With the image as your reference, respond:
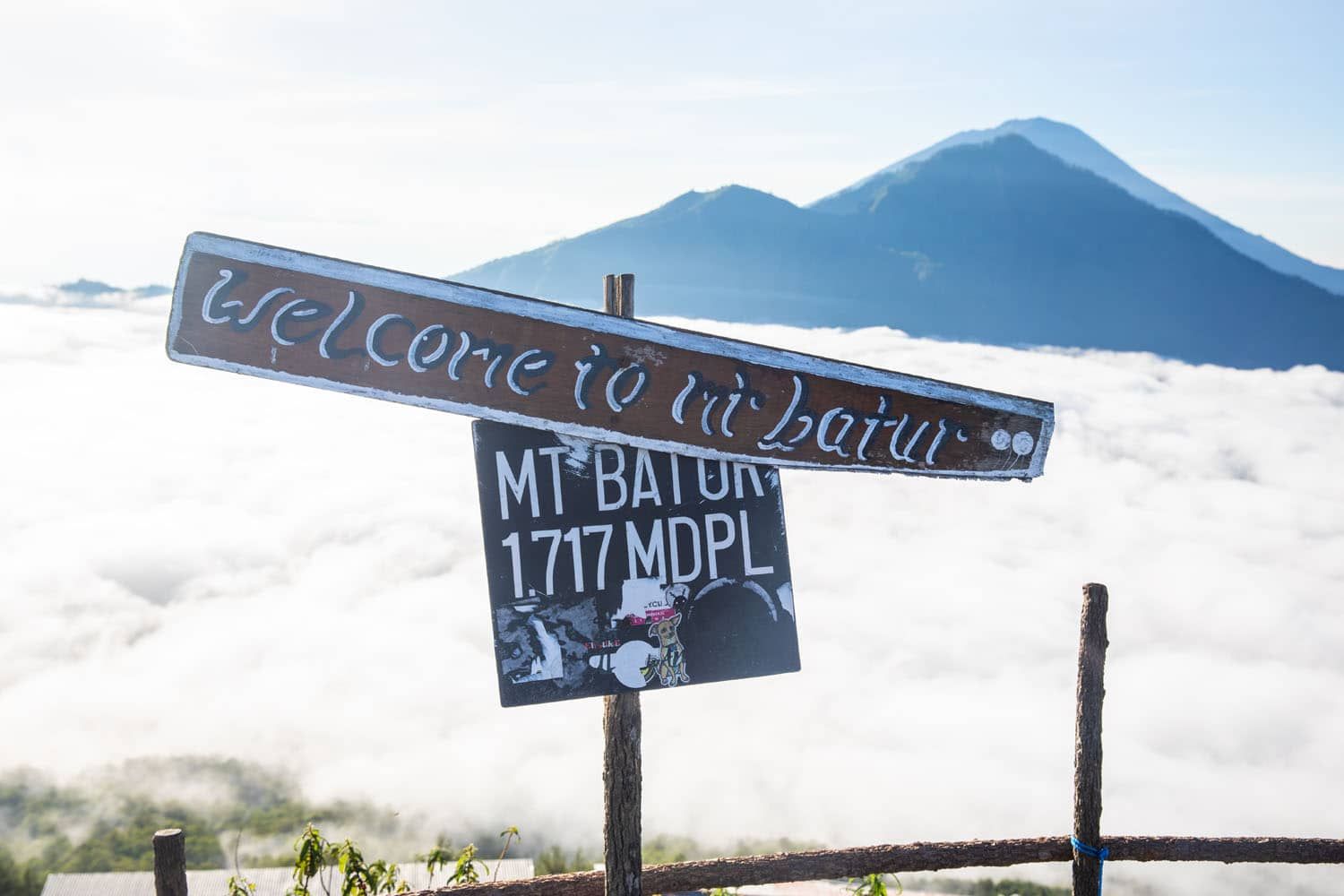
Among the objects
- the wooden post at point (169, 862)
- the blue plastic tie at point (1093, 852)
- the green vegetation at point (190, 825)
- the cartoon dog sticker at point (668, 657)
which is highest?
the cartoon dog sticker at point (668, 657)

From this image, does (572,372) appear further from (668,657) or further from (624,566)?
(668,657)

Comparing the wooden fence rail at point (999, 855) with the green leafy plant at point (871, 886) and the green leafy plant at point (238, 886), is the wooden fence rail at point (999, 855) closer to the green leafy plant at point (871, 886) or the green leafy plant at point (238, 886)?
the green leafy plant at point (871, 886)

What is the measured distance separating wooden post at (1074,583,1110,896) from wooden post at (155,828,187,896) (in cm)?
355

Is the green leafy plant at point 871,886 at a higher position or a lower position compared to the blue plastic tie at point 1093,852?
lower

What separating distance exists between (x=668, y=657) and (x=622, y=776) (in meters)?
0.46

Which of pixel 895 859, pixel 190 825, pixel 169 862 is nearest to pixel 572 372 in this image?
pixel 169 862

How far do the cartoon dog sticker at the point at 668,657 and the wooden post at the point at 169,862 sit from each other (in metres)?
1.75

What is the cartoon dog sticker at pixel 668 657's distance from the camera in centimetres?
304

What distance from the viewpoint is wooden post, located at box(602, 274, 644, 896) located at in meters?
3.13

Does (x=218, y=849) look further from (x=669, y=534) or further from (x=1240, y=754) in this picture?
(x=1240, y=754)

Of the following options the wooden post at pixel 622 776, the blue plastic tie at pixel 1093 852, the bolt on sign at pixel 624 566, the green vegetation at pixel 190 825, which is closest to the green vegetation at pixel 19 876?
the green vegetation at pixel 190 825

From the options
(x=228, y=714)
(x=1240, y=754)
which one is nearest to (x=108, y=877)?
(x=228, y=714)

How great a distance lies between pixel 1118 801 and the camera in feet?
534

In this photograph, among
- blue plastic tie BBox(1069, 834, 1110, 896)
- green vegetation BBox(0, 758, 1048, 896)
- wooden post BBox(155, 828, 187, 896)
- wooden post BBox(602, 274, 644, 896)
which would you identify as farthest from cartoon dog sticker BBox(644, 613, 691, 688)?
green vegetation BBox(0, 758, 1048, 896)
